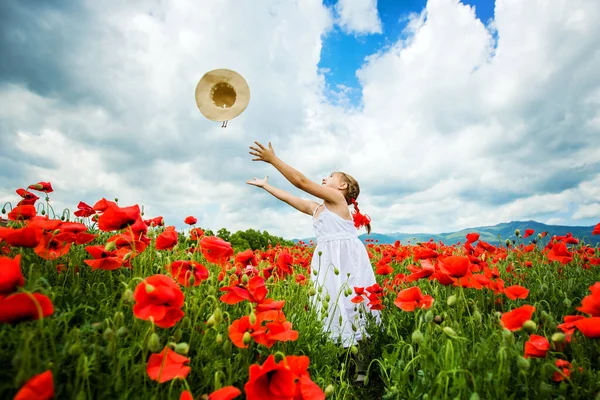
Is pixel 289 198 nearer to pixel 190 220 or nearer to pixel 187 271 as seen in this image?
pixel 190 220

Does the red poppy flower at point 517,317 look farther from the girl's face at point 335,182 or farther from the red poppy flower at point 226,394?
the girl's face at point 335,182

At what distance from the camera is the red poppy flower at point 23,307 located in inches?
43.8

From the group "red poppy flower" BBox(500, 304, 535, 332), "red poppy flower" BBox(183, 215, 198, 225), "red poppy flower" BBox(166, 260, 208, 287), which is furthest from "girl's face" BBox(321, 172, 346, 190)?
"red poppy flower" BBox(500, 304, 535, 332)

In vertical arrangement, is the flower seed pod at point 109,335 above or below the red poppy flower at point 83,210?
below

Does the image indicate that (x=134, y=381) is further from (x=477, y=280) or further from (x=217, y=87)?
(x=217, y=87)

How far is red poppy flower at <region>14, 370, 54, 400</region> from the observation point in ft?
3.33

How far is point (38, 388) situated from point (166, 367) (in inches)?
17.0

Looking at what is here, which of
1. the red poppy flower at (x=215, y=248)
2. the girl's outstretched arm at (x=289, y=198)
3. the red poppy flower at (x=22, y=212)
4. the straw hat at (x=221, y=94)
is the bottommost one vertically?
the red poppy flower at (x=215, y=248)

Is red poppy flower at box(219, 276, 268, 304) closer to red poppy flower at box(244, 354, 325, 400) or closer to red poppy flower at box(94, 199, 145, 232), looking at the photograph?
red poppy flower at box(244, 354, 325, 400)

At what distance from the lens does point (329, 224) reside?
4.29 meters

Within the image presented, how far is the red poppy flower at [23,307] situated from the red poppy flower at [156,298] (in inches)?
12.4

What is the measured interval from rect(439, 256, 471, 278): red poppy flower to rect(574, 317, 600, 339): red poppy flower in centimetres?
59

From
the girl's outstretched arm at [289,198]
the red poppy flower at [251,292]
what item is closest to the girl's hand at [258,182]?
the girl's outstretched arm at [289,198]

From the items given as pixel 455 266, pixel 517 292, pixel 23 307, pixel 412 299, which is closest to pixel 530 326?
pixel 455 266
